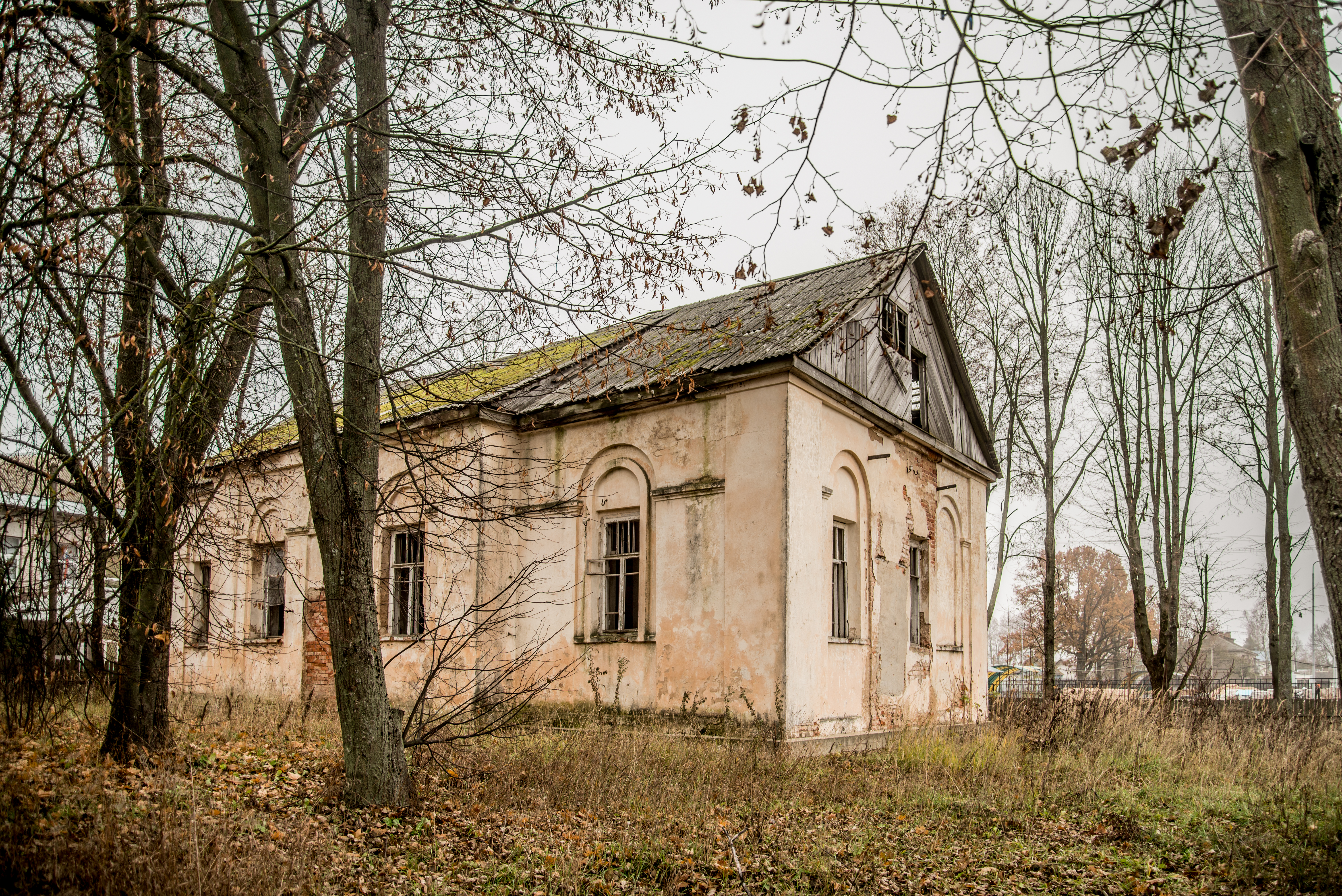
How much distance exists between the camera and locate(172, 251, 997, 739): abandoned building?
11.3m

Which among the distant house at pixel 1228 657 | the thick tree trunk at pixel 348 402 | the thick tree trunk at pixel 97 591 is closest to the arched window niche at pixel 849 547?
the thick tree trunk at pixel 348 402

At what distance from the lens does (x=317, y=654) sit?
15336mm

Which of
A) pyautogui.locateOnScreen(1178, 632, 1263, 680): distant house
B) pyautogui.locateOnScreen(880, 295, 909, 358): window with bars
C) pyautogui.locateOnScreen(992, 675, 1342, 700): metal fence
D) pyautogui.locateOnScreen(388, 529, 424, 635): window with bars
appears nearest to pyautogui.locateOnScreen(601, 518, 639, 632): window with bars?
pyautogui.locateOnScreen(388, 529, 424, 635): window with bars

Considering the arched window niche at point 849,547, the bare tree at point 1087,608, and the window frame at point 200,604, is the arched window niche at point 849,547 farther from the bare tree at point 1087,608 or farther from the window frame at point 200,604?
the bare tree at point 1087,608

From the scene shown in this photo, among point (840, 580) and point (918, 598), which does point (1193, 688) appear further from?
point (840, 580)

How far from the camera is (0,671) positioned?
4301 millimetres

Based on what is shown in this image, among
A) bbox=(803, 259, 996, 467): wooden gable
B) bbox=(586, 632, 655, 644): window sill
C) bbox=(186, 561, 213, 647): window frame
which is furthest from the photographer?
bbox=(803, 259, 996, 467): wooden gable

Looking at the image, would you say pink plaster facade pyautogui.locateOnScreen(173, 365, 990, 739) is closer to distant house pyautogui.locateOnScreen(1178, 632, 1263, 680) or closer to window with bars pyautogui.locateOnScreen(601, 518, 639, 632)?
window with bars pyautogui.locateOnScreen(601, 518, 639, 632)

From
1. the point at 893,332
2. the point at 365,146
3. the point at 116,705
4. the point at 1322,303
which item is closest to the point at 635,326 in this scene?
the point at 365,146

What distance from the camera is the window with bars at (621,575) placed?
42.2 feet

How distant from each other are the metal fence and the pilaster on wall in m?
12.9

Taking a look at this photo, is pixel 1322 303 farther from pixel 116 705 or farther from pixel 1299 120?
pixel 116 705

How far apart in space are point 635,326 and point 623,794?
13.4 feet

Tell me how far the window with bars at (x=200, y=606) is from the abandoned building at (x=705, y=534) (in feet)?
0.64
